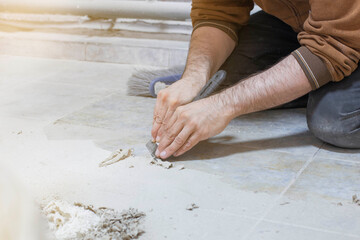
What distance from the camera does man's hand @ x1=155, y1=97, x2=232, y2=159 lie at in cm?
176

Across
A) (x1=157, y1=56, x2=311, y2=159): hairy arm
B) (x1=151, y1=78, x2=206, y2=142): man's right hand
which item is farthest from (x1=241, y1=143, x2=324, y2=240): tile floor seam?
(x1=151, y1=78, x2=206, y2=142): man's right hand

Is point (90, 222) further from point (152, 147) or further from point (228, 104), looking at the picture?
point (228, 104)

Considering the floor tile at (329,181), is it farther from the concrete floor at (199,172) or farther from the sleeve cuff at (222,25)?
the sleeve cuff at (222,25)

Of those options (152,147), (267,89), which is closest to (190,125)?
(152,147)

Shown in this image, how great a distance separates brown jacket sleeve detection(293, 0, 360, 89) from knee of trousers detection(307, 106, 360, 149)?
0.14 meters

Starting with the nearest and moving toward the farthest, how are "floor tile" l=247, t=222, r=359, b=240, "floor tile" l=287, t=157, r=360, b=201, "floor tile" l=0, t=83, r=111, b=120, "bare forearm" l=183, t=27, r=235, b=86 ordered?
"floor tile" l=247, t=222, r=359, b=240
"floor tile" l=287, t=157, r=360, b=201
"bare forearm" l=183, t=27, r=235, b=86
"floor tile" l=0, t=83, r=111, b=120

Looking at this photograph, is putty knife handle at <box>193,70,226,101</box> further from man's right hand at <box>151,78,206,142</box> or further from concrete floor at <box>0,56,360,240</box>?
concrete floor at <box>0,56,360,240</box>

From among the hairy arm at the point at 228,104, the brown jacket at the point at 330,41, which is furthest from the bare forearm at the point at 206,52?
the brown jacket at the point at 330,41

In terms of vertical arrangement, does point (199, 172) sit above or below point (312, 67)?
below

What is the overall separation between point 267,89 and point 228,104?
0.47 feet

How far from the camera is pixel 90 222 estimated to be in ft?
4.62

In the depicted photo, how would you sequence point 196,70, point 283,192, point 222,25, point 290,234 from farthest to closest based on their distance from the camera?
point 222,25
point 196,70
point 283,192
point 290,234

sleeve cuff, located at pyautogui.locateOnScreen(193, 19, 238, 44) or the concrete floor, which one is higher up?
sleeve cuff, located at pyautogui.locateOnScreen(193, 19, 238, 44)

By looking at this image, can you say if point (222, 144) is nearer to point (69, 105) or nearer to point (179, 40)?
point (69, 105)
